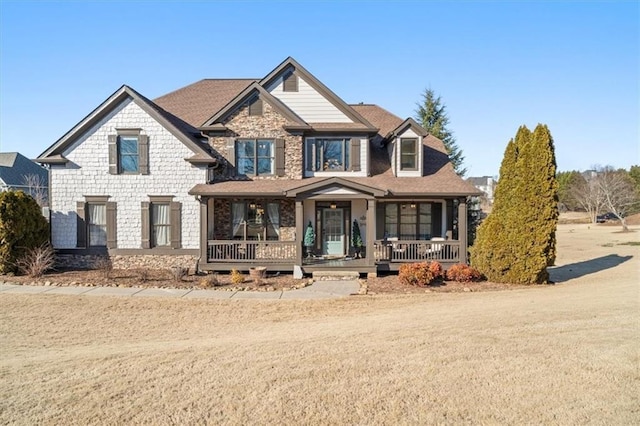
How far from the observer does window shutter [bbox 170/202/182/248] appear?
16.7 metres

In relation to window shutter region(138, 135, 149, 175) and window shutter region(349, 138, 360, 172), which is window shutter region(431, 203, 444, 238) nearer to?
window shutter region(349, 138, 360, 172)

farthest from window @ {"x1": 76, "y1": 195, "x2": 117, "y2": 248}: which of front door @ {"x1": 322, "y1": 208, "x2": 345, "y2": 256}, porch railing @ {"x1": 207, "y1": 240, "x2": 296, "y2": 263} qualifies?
front door @ {"x1": 322, "y1": 208, "x2": 345, "y2": 256}

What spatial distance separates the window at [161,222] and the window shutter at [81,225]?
7.96 feet

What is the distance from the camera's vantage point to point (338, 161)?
1812 cm

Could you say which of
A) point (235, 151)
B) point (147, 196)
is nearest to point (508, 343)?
point (235, 151)

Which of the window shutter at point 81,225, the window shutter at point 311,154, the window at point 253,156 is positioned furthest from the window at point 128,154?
the window shutter at point 311,154

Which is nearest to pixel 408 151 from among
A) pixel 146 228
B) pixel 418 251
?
pixel 418 251

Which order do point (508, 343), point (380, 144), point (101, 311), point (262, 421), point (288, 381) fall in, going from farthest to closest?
point (380, 144) < point (101, 311) < point (508, 343) < point (288, 381) < point (262, 421)

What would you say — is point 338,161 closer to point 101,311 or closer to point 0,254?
point 101,311

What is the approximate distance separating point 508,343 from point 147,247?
1414 cm

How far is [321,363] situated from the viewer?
6.32m

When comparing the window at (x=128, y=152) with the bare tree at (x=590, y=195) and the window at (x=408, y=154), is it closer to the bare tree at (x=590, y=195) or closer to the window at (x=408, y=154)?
the window at (x=408, y=154)

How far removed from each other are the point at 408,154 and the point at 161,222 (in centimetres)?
1103

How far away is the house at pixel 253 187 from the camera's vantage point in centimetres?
1616
